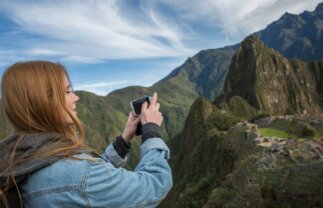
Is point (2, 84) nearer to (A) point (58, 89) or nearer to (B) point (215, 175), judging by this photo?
(A) point (58, 89)

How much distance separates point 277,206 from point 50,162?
27.5 meters

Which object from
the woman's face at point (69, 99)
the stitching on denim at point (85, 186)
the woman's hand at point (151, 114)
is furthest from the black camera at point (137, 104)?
the stitching on denim at point (85, 186)

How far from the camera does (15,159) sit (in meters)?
4.00

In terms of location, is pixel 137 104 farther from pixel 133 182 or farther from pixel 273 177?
pixel 273 177

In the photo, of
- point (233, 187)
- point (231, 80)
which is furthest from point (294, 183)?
point (231, 80)

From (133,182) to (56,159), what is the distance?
2.21 feet

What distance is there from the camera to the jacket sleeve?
3.91 m

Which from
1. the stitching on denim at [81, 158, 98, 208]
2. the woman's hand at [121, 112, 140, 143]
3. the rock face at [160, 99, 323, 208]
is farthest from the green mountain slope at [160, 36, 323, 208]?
the stitching on denim at [81, 158, 98, 208]

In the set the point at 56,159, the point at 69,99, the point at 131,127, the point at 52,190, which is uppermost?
the point at 69,99

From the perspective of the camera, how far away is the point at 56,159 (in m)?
3.95

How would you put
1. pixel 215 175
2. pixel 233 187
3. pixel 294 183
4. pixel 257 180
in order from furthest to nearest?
pixel 215 175, pixel 233 187, pixel 257 180, pixel 294 183

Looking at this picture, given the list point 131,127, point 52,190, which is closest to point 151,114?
point 131,127

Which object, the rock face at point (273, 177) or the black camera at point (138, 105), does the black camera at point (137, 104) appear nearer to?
the black camera at point (138, 105)

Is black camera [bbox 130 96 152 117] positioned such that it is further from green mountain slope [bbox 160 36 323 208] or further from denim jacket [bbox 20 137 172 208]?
green mountain slope [bbox 160 36 323 208]
